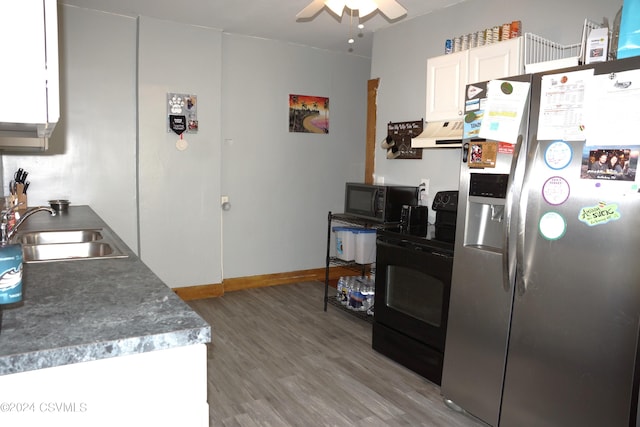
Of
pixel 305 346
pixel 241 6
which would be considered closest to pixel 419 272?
pixel 305 346

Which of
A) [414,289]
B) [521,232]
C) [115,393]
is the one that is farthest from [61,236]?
[521,232]

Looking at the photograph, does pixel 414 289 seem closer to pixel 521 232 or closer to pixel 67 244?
pixel 521 232

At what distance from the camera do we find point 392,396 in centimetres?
263

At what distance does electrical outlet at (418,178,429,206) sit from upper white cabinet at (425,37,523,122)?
54cm

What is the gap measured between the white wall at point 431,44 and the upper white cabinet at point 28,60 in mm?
2738

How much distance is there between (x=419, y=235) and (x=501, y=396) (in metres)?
1.07

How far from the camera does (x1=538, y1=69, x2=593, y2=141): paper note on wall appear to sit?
A: 6.16ft

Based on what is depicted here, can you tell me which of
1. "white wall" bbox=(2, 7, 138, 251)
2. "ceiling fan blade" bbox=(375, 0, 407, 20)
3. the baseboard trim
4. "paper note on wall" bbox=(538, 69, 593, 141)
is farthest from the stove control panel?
"white wall" bbox=(2, 7, 138, 251)

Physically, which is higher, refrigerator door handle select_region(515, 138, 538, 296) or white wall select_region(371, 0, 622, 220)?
white wall select_region(371, 0, 622, 220)

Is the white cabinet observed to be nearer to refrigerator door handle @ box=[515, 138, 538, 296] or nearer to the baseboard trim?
refrigerator door handle @ box=[515, 138, 538, 296]

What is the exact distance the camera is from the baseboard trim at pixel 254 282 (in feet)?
14.3

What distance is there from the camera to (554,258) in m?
1.98

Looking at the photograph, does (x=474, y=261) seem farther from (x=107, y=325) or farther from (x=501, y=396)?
(x=107, y=325)

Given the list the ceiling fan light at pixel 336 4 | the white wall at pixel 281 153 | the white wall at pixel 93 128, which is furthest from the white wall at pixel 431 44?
the white wall at pixel 93 128
